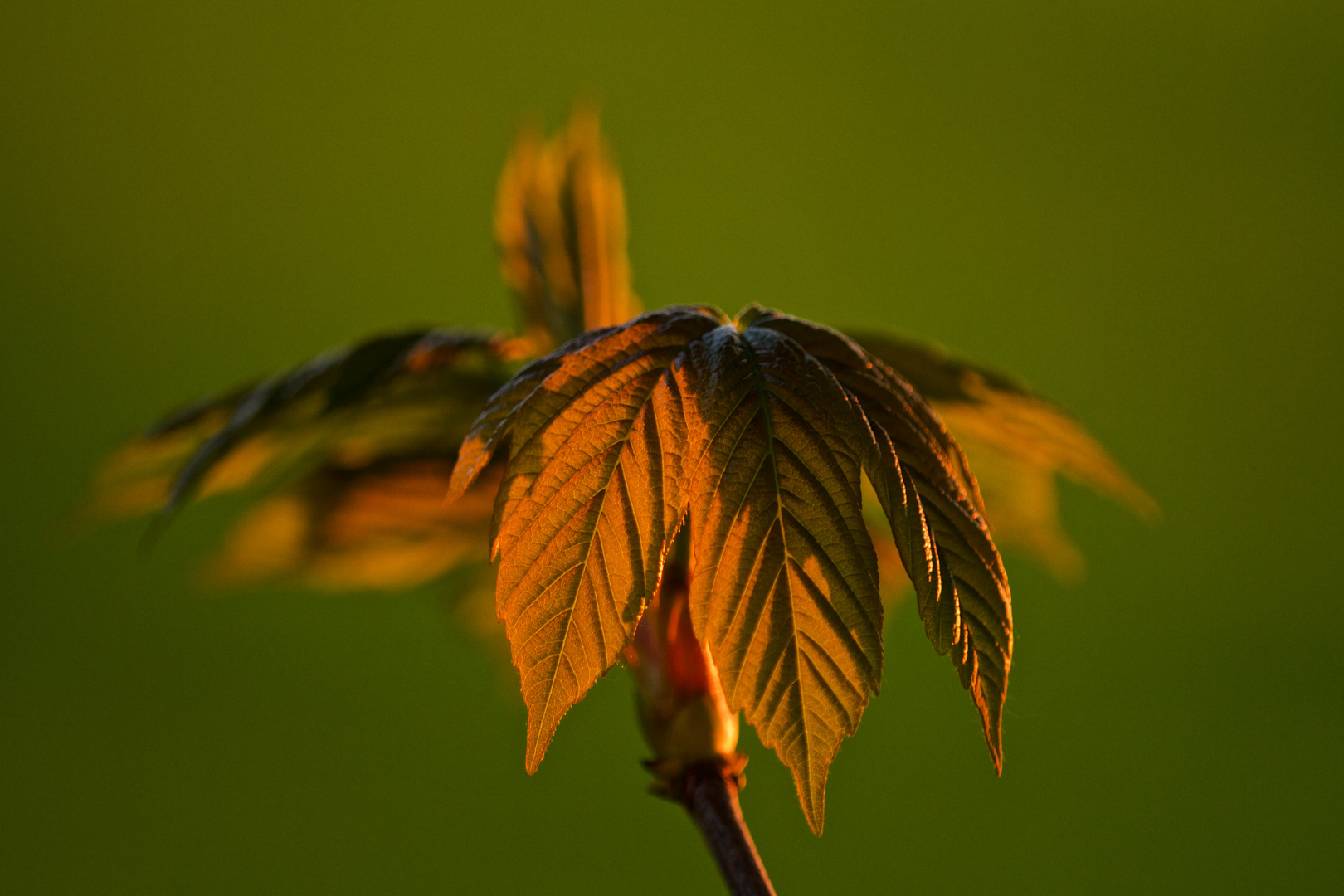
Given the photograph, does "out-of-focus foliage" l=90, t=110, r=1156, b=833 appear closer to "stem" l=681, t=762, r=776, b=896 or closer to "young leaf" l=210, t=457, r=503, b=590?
"stem" l=681, t=762, r=776, b=896

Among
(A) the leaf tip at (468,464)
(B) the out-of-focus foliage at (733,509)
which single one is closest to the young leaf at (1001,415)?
(B) the out-of-focus foliage at (733,509)

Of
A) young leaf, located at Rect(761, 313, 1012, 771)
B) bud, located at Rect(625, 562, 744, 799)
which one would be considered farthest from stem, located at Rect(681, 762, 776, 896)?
young leaf, located at Rect(761, 313, 1012, 771)

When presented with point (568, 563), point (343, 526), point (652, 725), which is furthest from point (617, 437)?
point (343, 526)

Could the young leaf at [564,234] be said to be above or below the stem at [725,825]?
above

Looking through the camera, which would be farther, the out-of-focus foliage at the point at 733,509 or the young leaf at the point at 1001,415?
the young leaf at the point at 1001,415

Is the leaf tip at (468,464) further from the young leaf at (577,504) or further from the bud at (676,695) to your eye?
the bud at (676,695)

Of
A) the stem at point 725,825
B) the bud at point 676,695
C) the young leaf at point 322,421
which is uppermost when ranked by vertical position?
the young leaf at point 322,421

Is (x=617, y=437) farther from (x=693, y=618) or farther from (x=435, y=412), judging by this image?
(x=435, y=412)
